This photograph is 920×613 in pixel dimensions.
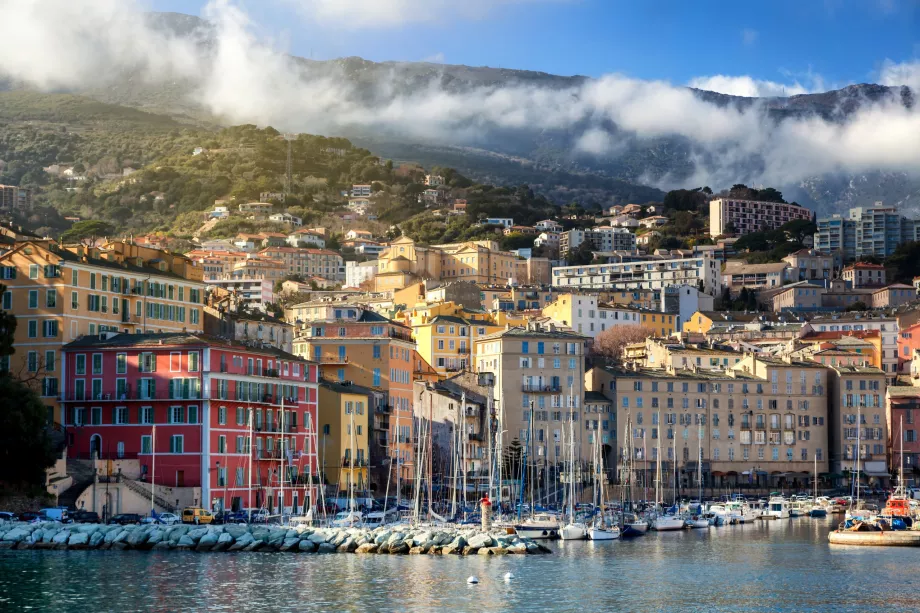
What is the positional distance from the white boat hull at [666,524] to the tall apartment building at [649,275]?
91198 mm

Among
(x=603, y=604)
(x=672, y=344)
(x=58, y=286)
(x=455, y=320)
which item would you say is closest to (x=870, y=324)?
(x=672, y=344)

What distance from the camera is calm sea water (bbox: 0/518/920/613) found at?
5197cm

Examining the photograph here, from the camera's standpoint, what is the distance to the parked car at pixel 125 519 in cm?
7124

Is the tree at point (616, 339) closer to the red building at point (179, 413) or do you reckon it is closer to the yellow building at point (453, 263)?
the yellow building at point (453, 263)

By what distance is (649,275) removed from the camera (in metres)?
188

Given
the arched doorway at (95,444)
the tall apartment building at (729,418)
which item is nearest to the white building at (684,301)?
the tall apartment building at (729,418)

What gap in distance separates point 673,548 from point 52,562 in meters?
31.8

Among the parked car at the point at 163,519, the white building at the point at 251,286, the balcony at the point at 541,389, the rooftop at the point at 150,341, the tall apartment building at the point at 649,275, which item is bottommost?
the parked car at the point at 163,519

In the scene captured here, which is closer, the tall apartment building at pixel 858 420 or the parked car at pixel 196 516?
the parked car at pixel 196 516

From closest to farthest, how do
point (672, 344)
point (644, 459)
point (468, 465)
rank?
point (468, 465) → point (644, 459) → point (672, 344)

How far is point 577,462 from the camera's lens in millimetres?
105125

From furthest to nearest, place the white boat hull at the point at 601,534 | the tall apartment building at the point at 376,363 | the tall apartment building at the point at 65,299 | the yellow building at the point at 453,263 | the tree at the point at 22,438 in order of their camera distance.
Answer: the yellow building at the point at 453,263 < the tall apartment building at the point at 376,363 < the tall apartment building at the point at 65,299 < the white boat hull at the point at 601,534 < the tree at the point at 22,438

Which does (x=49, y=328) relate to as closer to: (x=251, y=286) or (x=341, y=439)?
(x=341, y=439)

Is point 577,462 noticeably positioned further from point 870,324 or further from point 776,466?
point 870,324
